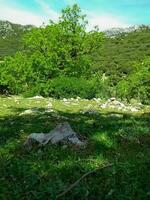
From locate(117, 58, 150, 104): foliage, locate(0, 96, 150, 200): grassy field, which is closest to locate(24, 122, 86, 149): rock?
Answer: locate(0, 96, 150, 200): grassy field

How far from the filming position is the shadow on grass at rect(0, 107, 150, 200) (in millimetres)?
9453

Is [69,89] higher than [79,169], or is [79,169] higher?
[79,169]

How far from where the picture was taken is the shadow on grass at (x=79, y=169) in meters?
9.45

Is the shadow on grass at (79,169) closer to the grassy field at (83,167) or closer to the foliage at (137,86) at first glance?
the grassy field at (83,167)

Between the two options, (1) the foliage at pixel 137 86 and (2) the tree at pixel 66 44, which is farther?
(2) the tree at pixel 66 44

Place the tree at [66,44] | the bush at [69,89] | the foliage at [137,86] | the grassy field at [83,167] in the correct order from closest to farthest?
the grassy field at [83,167] → the bush at [69,89] → the foliage at [137,86] → the tree at [66,44]

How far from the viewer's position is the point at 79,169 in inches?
425

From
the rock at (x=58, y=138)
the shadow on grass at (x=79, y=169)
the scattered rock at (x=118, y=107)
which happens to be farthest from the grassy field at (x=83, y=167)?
the scattered rock at (x=118, y=107)

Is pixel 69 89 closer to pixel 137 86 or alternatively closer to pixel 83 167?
pixel 137 86

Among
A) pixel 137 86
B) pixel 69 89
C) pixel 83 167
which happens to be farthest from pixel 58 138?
pixel 137 86

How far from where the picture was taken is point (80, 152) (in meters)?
12.3

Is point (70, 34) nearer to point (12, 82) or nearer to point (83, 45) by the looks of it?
point (83, 45)

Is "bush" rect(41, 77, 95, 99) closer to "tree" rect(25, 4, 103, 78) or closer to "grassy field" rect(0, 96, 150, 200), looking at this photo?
"tree" rect(25, 4, 103, 78)

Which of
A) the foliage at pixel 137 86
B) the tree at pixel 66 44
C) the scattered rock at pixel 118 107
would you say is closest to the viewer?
the scattered rock at pixel 118 107
